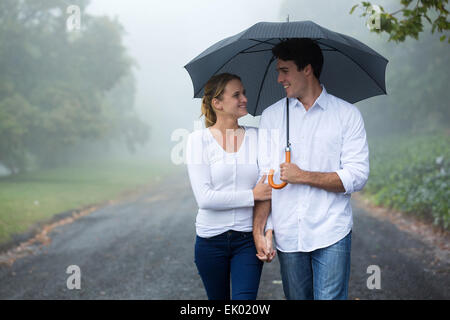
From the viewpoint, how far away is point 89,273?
22.0 feet

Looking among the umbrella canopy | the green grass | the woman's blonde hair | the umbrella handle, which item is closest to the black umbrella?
the umbrella canopy

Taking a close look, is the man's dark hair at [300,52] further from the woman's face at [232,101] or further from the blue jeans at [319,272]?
the blue jeans at [319,272]

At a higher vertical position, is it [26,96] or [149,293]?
[26,96]

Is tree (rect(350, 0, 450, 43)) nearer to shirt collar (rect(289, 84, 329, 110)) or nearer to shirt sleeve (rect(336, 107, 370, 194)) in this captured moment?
shirt collar (rect(289, 84, 329, 110))

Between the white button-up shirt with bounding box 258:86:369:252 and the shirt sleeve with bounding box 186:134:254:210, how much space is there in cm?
21

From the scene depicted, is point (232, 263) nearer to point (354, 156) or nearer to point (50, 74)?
point (354, 156)

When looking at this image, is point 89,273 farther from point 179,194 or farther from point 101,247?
point 179,194

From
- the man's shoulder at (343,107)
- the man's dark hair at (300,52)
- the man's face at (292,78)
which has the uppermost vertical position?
→ the man's dark hair at (300,52)

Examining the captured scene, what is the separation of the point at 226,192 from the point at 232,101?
617mm

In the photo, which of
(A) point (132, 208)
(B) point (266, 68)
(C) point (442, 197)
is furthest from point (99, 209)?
(B) point (266, 68)

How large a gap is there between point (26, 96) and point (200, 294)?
2101cm

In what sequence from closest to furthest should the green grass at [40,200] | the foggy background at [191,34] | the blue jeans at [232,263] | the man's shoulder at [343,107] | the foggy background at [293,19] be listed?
1. the man's shoulder at [343,107]
2. the blue jeans at [232,263]
3. the foggy background at [191,34]
4. the foggy background at [293,19]
5. the green grass at [40,200]

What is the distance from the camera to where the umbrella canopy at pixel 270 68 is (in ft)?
10.3

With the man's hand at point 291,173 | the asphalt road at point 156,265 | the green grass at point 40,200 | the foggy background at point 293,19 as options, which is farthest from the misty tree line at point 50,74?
the man's hand at point 291,173
